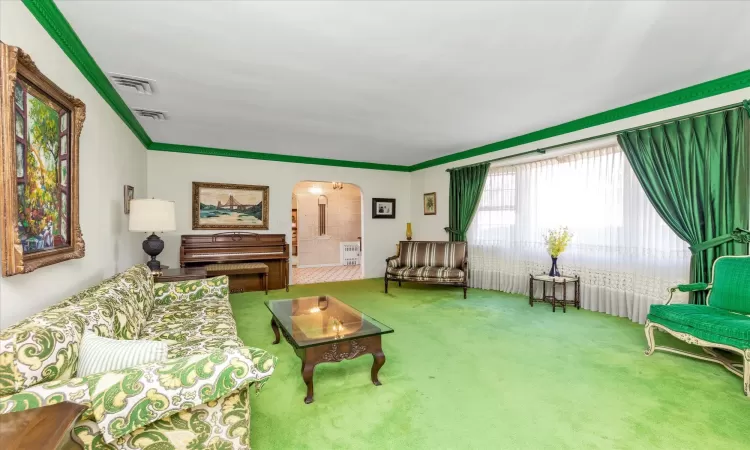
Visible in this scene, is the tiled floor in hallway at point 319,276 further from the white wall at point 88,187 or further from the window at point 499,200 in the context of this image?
the white wall at point 88,187

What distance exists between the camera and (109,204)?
3275 millimetres

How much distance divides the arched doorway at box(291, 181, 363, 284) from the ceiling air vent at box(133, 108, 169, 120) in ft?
17.5

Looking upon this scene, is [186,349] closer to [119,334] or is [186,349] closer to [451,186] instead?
[119,334]

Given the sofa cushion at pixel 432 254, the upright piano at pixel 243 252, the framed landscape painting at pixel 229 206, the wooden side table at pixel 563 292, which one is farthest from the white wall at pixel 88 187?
the wooden side table at pixel 563 292

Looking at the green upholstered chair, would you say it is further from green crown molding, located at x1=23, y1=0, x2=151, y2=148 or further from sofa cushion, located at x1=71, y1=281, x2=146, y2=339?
green crown molding, located at x1=23, y1=0, x2=151, y2=148

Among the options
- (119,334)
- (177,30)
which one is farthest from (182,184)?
(119,334)

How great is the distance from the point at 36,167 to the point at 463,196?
543cm

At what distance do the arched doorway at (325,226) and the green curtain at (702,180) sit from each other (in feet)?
22.2

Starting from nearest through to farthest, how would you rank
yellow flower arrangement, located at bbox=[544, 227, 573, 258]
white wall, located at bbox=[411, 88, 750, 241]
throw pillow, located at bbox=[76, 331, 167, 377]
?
1. throw pillow, located at bbox=[76, 331, 167, 377]
2. white wall, located at bbox=[411, 88, 750, 241]
3. yellow flower arrangement, located at bbox=[544, 227, 573, 258]

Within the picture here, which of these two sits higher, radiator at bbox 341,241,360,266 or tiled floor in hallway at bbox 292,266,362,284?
radiator at bbox 341,241,360,266

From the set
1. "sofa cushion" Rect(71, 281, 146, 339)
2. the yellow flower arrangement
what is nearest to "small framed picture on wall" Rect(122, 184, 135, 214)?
"sofa cushion" Rect(71, 281, 146, 339)

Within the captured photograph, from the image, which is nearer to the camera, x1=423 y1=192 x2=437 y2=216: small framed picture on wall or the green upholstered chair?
the green upholstered chair

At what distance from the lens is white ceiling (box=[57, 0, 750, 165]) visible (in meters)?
2.11

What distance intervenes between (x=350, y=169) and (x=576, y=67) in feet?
15.5
